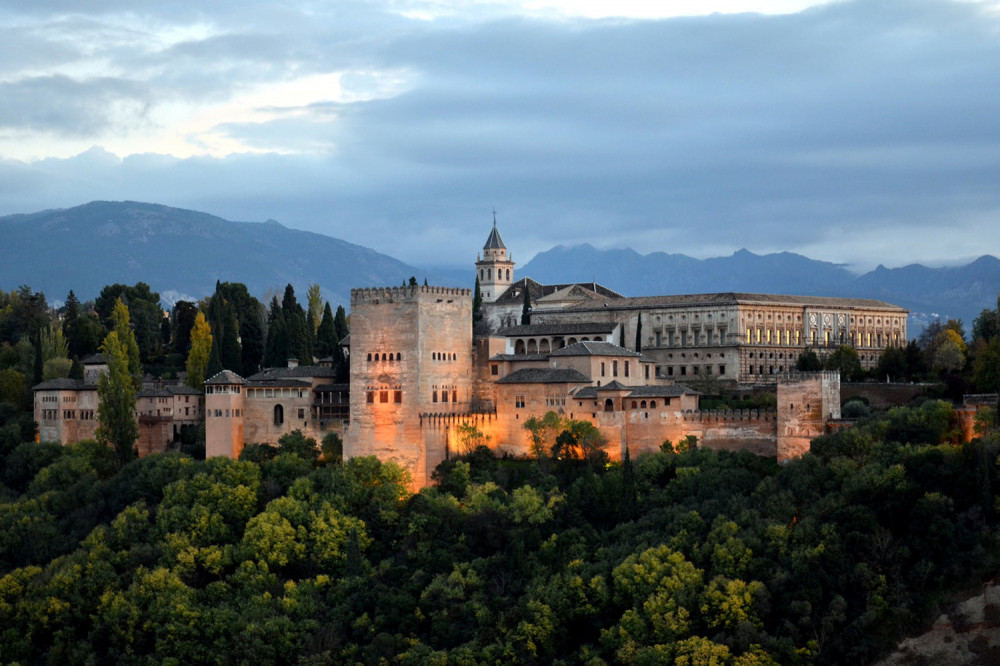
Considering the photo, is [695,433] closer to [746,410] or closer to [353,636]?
[746,410]

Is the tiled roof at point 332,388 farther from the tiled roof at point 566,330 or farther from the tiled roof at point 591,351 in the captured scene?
the tiled roof at point 566,330

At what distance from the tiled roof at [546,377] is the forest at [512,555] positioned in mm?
3269

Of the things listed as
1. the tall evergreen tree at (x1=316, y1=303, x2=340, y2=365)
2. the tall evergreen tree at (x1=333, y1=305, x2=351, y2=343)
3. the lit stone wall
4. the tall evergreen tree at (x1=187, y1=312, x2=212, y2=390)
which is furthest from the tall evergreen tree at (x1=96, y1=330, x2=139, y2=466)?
the tall evergreen tree at (x1=333, y1=305, x2=351, y2=343)

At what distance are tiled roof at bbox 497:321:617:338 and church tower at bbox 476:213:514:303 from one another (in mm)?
30230

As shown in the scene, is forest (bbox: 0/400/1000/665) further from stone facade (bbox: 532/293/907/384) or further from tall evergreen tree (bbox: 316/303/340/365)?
stone facade (bbox: 532/293/907/384)

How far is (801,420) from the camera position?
56.2m

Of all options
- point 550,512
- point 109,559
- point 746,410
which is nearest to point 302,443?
point 109,559

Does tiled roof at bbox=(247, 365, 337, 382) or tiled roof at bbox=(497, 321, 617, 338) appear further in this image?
tiled roof at bbox=(497, 321, 617, 338)

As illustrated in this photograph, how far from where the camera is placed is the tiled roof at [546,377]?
60.3 metres

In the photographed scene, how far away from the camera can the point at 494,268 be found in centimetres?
10519

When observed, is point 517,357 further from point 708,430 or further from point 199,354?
point 199,354

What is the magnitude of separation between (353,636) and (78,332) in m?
43.6

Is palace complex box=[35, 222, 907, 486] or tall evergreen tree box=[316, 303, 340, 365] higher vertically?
tall evergreen tree box=[316, 303, 340, 365]

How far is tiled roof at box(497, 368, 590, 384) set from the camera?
60.3 meters
